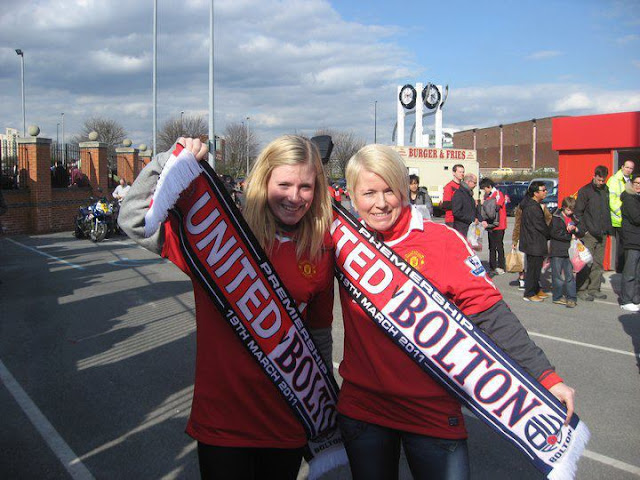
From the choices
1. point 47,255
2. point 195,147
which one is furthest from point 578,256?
point 47,255

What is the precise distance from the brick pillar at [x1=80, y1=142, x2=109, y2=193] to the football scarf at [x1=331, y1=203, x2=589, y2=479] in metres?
24.1

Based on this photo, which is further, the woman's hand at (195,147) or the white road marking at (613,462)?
the white road marking at (613,462)

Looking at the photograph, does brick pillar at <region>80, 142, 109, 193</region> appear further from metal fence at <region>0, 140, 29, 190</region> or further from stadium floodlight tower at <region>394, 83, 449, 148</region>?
stadium floodlight tower at <region>394, 83, 449, 148</region>

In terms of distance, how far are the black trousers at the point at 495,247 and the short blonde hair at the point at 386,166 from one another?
31.3 ft

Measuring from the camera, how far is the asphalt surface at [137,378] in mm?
3762

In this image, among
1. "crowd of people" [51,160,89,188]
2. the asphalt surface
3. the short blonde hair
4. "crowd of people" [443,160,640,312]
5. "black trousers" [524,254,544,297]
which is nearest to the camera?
the short blonde hair

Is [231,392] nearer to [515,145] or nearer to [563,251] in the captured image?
[563,251]

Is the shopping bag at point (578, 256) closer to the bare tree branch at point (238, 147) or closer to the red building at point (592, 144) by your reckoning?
the red building at point (592, 144)

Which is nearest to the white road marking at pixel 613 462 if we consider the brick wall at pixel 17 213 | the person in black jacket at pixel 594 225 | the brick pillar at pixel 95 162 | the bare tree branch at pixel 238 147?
the person in black jacket at pixel 594 225

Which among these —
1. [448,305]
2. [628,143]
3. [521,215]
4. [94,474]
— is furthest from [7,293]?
[628,143]

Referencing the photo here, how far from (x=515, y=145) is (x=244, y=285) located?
6945 centimetres

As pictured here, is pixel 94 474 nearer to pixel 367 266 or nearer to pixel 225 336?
pixel 225 336

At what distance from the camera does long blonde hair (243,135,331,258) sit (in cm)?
222

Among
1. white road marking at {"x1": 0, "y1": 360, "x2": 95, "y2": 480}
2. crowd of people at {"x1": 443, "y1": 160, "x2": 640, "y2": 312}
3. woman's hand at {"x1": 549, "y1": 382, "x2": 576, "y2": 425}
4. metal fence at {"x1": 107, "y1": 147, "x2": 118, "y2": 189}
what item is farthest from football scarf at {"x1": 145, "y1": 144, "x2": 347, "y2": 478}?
metal fence at {"x1": 107, "y1": 147, "x2": 118, "y2": 189}
